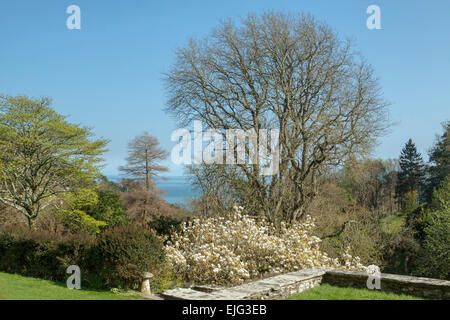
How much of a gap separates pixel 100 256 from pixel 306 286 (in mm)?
4338

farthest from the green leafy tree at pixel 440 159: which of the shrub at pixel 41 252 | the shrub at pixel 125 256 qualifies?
the shrub at pixel 41 252

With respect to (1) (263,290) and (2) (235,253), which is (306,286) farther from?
(2) (235,253)

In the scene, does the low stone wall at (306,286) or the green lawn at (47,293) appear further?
the green lawn at (47,293)

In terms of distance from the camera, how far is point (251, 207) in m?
13.6

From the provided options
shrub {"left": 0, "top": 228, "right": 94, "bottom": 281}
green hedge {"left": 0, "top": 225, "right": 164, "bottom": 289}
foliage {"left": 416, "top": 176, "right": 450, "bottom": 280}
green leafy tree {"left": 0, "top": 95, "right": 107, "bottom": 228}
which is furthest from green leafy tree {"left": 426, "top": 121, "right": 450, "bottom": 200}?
shrub {"left": 0, "top": 228, "right": 94, "bottom": 281}

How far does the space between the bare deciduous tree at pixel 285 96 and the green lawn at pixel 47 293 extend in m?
7.25

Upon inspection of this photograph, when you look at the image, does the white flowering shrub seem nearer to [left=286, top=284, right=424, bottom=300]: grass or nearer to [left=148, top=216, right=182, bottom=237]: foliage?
[left=148, top=216, right=182, bottom=237]: foliage

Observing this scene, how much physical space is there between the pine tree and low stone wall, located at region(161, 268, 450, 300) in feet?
108

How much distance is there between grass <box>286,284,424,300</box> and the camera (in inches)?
259

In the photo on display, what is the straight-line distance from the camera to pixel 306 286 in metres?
7.46

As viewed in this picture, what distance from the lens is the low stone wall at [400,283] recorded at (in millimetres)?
6823

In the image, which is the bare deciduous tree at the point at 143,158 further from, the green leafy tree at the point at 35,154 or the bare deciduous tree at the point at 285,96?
the bare deciduous tree at the point at 285,96

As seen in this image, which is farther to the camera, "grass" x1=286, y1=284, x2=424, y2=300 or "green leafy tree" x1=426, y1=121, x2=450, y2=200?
"green leafy tree" x1=426, y1=121, x2=450, y2=200
